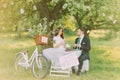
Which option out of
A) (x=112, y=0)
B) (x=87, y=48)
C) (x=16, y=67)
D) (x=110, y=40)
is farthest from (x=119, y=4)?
(x=110, y=40)

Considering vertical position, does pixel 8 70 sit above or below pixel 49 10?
below

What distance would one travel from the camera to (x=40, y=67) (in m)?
13.7

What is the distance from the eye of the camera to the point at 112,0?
15.4 metres

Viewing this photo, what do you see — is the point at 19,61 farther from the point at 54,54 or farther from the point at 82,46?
the point at 82,46

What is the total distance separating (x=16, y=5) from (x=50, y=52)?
3.27 metres

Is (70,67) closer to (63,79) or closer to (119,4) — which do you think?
(63,79)

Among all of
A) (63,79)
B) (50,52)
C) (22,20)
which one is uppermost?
(22,20)

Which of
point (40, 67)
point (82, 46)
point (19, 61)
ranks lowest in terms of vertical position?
point (40, 67)

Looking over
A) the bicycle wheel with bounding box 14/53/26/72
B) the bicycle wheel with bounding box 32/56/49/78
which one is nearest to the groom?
the bicycle wheel with bounding box 32/56/49/78

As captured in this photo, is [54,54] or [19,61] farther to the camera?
[19,61]

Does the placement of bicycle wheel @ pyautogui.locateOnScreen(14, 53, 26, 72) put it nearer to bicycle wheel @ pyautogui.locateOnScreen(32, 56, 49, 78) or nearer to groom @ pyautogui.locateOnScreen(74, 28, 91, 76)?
bicycle wheel @ pyautogui.locateOnScreen(32, 56, 49, 78)

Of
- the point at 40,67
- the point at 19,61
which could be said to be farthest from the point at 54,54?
the point at 19,61

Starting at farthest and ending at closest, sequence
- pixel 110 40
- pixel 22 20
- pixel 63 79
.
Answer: pixel 110 40 → pixel 22 20 → pixel 63 79

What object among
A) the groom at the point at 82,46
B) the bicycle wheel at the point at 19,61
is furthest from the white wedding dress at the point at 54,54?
the bicycle wheel at the point at 19,61
